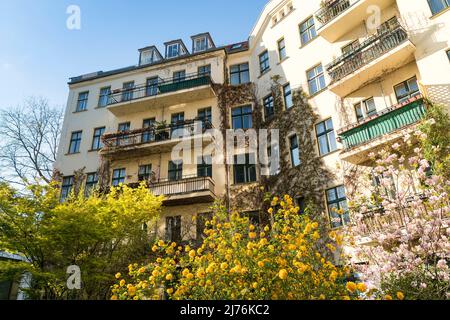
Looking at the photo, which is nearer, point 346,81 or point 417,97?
point 417,97

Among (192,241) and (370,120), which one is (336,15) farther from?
(192,241)

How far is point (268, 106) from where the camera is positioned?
1911 cm

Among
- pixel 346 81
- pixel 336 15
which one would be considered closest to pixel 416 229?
pixel 346 81

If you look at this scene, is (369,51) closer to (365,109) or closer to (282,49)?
(365,109)

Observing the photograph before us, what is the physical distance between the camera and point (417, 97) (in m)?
10.8

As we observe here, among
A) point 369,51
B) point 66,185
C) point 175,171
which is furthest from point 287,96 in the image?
point 66,185

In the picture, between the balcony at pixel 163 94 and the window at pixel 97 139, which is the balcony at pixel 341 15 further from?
the window at pixel 97 139

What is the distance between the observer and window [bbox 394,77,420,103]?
12305 millimetres

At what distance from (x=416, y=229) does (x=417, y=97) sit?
5.79m

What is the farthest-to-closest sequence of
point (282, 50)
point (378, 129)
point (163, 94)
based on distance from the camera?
point (163, 94), point (282, 50), point (378, 129)

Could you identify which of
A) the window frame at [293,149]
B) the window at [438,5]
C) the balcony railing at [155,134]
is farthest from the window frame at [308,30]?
the balcony railing at [155,134]

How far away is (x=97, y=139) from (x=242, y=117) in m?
11.1

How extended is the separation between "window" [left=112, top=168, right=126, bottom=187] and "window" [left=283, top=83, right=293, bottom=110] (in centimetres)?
1164

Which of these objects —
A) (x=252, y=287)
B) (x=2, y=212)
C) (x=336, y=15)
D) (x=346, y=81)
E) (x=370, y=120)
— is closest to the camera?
(x=252, y=287)
